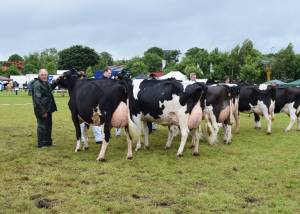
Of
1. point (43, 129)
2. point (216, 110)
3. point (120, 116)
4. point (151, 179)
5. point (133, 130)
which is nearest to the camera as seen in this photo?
point (151, 179)

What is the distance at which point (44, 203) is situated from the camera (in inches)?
245

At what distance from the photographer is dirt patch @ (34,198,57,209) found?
6.08 m

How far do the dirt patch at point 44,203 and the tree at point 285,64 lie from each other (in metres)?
59.9

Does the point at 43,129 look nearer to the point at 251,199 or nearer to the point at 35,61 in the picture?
the point at 251,199

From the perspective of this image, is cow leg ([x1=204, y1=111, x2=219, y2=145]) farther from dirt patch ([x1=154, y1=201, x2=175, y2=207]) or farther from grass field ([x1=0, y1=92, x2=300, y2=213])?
dirt patch ([x1=154, y1=201, x2=175, y2=207])

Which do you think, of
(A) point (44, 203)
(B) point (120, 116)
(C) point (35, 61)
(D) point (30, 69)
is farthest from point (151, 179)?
(C) point (35, 61)

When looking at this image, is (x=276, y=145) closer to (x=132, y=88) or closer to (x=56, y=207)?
(x=132, y=88)

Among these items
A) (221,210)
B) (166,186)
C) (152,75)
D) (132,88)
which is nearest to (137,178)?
(166,186)

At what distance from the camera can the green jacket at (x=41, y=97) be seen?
429 inches

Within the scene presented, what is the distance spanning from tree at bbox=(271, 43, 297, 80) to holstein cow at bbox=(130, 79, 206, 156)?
5514 centimetres

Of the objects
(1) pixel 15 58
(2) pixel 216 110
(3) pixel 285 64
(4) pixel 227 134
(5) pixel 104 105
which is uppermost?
(1) pixel 15 58

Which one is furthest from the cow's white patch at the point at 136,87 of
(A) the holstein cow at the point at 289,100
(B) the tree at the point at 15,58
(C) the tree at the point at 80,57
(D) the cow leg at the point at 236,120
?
(B) the tree at the point at 15,58

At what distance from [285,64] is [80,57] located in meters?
52.9

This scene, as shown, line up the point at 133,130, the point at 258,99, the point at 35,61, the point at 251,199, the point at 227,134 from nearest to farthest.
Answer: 1. the point at 251,199
2. the point at 133,130
3. the point at 227,134
4. the point at 258,99
5. the point at 35,61
